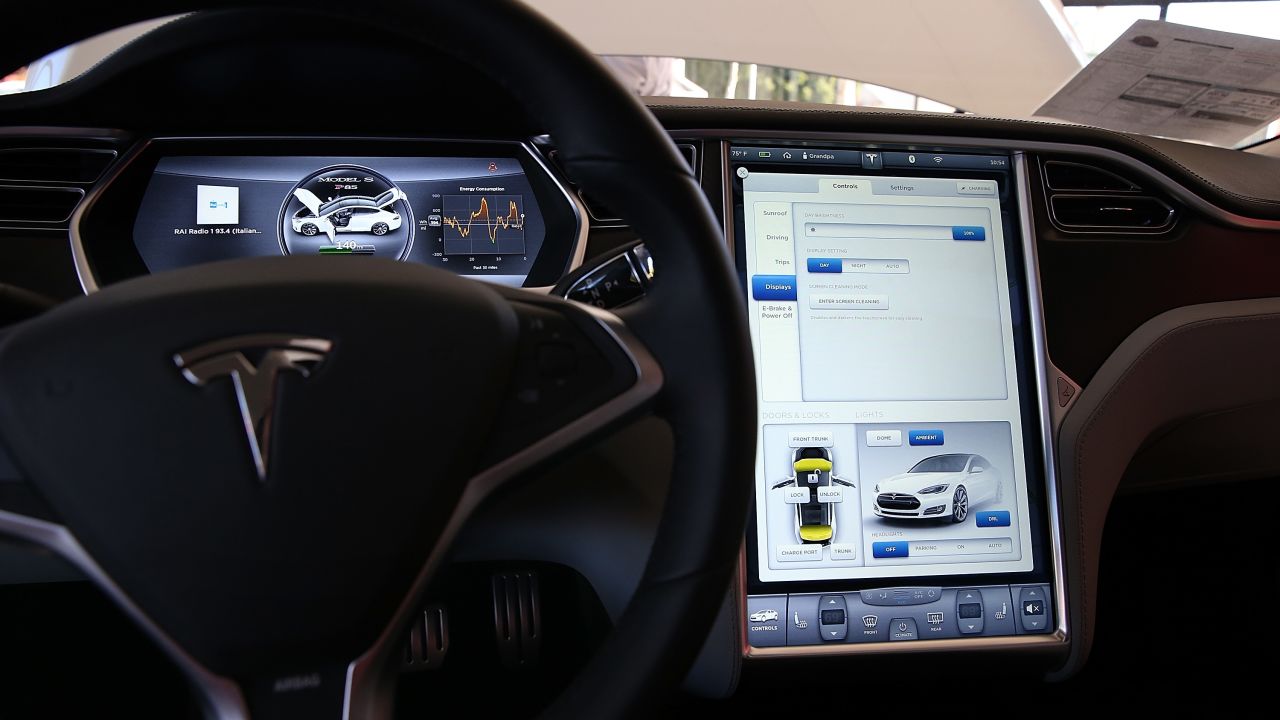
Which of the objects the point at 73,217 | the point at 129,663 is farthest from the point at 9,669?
the point at 73,217

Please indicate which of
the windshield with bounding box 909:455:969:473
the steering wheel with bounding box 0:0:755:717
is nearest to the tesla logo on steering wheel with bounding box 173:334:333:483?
the steering wheel with bounding box 0:0:755:717

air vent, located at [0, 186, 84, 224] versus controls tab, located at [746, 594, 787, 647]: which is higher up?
air vent, located at [0, 186, 84, 224]

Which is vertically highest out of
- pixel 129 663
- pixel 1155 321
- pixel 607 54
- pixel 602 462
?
pixel 607 54

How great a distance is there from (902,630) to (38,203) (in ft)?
2.89

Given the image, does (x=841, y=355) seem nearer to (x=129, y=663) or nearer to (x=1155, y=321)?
(x=1155, y=321)

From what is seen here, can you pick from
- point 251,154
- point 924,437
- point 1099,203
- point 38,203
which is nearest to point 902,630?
point 924,437

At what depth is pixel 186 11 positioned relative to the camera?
1.56ft

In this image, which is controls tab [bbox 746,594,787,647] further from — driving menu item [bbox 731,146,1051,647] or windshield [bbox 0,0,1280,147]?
windshield [bbox 0,0,1280,147]

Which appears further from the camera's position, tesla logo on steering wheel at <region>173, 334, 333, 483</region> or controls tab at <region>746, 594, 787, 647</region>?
controls tab at <region>746, 594, 787, 647</region>

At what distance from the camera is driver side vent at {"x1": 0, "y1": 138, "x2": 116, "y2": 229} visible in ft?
2.73

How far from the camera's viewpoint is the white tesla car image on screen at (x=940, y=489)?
0.93 metres

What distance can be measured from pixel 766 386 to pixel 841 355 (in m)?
0.08

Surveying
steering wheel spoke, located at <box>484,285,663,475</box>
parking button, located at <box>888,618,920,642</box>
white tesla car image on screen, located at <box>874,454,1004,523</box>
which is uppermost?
steering wheel spoke, located at <box>484,285,663,475</box>

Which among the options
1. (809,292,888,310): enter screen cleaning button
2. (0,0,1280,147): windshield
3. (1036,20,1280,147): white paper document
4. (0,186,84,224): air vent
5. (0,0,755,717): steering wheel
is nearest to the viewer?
(0,0,755,717): steering wheel
